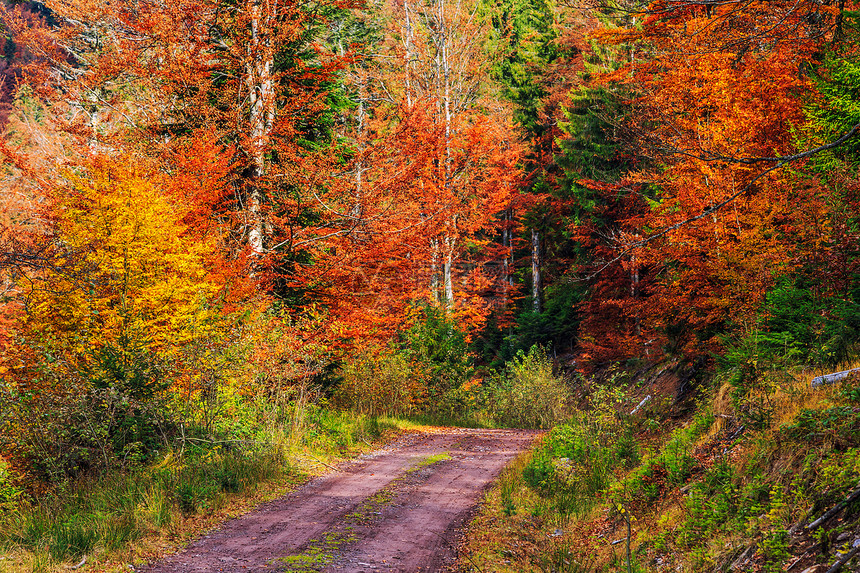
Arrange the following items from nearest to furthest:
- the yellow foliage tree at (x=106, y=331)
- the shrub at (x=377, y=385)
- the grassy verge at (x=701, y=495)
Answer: the grassy verge at (x=701, y=495) < the yellow foliage tree at (x=106, y=331) < the shrub at (x=377, y=385)

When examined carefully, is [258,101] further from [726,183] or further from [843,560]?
[843,560]

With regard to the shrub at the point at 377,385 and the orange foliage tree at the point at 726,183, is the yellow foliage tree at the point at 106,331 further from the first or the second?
the orange foliage tree at the point at 726,183

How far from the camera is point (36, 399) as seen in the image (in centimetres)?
745

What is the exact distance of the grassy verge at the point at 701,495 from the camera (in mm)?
4422

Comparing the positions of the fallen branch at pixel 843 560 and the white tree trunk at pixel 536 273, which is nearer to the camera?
the fallen branch at pixel 843 560

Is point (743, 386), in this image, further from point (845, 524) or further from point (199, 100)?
point (199, 100)

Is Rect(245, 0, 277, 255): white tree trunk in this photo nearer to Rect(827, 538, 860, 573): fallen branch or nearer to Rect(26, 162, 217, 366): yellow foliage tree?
Rect(26, 162, 217, 366): yellow foliage tree

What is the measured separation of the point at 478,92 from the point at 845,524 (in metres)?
27.9

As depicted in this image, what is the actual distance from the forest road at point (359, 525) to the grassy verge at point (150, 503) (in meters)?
0.35

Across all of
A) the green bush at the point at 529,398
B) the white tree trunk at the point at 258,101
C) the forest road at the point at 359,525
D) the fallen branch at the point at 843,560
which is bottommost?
the green bush at the point at 529,398

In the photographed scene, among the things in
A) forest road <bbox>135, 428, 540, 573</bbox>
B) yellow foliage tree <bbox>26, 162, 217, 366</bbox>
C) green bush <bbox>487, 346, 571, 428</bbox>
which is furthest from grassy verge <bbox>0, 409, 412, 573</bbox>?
green bush <bbox>487, 346, 571, 428</bbox>

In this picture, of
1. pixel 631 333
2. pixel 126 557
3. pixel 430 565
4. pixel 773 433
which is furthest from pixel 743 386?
pixel 631 333

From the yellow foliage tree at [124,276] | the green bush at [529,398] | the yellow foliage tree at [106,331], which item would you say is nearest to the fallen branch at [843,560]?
the yellow foliage tree at [106,331]

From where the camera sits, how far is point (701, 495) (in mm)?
5699
